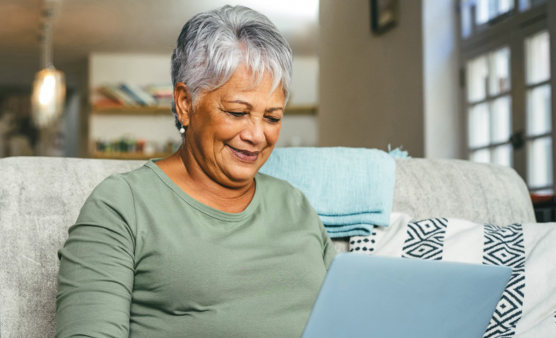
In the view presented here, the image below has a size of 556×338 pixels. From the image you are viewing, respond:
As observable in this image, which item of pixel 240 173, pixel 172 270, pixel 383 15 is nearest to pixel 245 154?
pixel 240 173

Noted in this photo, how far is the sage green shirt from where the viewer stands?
34.7 inches

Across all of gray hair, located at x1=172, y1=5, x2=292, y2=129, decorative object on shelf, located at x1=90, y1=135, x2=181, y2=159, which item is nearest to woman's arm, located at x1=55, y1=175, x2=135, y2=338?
gray hair, located at x1=172, y1=5, x2=292, y2=129

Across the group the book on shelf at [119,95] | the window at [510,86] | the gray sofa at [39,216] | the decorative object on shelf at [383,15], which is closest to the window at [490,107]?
the window at [510,86]

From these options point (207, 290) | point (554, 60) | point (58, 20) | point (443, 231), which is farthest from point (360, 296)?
point (58, 20)

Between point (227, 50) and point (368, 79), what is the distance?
270cm

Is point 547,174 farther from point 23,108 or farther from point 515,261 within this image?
point 23,108

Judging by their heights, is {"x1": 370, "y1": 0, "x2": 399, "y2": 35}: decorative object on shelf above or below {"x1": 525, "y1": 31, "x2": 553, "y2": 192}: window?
above

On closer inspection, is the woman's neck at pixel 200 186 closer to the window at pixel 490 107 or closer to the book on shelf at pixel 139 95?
the window at pixel 490 107

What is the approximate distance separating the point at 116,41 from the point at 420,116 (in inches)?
138

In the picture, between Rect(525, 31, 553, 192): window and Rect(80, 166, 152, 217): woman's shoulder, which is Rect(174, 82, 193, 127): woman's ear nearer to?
Rect(80, 166, 152, 217): woman's shoulder

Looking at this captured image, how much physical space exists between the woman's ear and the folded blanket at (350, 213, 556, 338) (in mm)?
525

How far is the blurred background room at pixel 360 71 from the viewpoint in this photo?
291 centimetres

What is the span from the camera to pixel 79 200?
123 centimetres

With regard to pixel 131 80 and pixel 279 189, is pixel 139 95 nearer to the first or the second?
pixel 131 80
